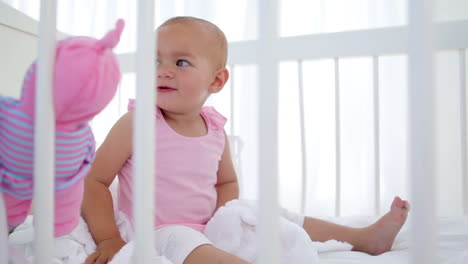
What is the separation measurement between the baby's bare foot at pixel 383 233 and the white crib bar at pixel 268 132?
517 mm

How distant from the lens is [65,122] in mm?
405

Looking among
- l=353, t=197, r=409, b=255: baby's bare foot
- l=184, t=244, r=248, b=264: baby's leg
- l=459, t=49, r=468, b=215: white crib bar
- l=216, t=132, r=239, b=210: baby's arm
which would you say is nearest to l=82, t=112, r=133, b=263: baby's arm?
l=184, t=244, r=248, b=264: baby's leg

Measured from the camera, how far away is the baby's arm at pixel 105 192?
0.66 meters

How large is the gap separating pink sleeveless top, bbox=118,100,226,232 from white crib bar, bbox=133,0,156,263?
0.39 metres

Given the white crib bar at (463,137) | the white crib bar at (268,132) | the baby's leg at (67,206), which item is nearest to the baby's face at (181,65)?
the baby's leg at (67,206)

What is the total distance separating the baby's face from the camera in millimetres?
804

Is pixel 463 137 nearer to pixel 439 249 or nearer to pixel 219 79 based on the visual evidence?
pixel 439 249

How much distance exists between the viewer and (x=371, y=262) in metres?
0.69

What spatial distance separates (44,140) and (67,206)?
0.09m

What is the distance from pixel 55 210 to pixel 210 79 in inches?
20.2

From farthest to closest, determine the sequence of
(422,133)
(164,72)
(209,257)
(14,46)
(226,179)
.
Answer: (14,46), (226,179), (164,72), (209,257), (422,133)

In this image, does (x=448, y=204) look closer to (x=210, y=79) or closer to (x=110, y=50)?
(x=210, y=79)

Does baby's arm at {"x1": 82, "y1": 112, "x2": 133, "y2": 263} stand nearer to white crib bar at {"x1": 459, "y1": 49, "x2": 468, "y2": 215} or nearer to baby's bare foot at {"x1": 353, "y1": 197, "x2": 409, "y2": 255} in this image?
baby's bare foot at {"x1": 353, "y1": 197, "x2": 409, "y2": 255}

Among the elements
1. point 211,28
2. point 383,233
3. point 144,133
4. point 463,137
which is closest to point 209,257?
point 144,133
